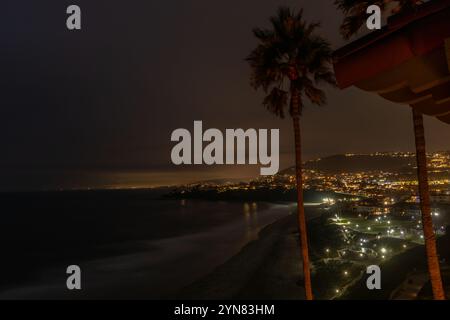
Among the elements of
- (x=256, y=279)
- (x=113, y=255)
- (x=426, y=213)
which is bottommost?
(x=113, y=255)

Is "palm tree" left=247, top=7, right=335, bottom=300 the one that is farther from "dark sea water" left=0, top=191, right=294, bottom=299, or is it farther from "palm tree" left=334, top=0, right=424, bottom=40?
"dark sea water" left=0, top=191, right=294, bottom=299

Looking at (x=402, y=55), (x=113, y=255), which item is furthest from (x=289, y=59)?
(x=113, y=255)

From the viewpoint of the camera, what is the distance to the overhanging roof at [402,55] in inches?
101

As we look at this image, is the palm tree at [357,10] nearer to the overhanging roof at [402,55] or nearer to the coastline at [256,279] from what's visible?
the overhanging roof at [402,55]

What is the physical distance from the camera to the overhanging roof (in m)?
2.56

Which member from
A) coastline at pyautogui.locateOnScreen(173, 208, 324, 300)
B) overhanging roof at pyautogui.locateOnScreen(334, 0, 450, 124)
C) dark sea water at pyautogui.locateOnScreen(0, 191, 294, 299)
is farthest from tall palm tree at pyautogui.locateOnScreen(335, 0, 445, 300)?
dark sea water at pyautogui.locateOnScreen(0, 191, 294, 299)

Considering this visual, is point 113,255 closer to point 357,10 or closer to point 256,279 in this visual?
point 256,279

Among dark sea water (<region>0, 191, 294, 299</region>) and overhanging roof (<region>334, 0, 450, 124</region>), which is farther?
dark sea water (<region>0, 191, 294, 299</region>)

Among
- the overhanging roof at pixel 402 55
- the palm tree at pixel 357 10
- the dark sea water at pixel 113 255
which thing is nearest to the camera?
the overhanging roof at pixel 402 55

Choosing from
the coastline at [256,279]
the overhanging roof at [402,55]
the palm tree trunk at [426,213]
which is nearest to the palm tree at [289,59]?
the palm tree trunk at [426,213]

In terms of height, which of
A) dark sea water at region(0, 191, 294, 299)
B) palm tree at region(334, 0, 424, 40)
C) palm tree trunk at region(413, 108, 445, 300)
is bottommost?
dark sea water at region(0, 191, 294, 299)

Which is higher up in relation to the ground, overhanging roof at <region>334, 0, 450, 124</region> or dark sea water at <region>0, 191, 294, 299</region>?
overhanging roof at <region>334, 0, 450, 124</region>

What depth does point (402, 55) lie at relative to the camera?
2.66m
